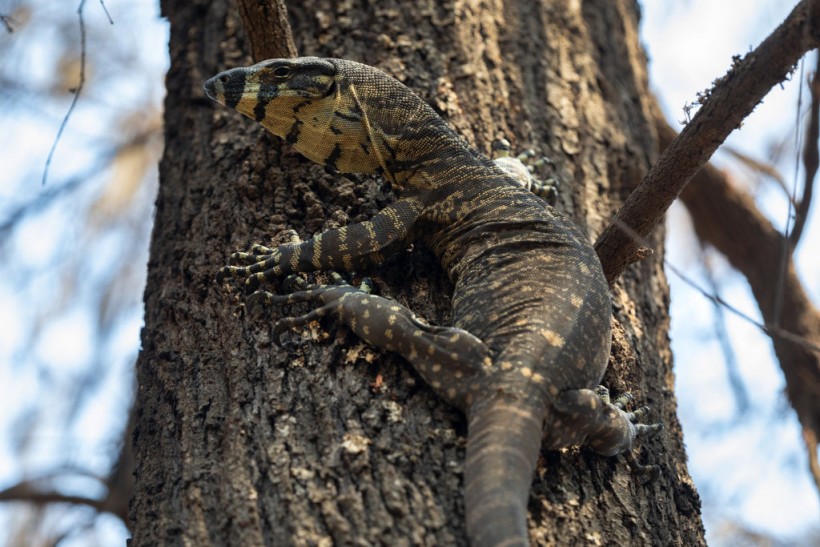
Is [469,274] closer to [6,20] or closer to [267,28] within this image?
[267,28]

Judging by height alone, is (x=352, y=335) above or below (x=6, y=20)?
below

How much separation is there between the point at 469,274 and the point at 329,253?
2.53 ft

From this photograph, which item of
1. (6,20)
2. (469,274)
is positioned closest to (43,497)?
(6,20)

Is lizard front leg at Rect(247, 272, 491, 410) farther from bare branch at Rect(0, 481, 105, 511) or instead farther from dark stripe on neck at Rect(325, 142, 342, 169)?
bare branch at Rect(0, 481, 105, 511)

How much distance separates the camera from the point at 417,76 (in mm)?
6109

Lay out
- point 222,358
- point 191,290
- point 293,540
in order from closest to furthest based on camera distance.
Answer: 1. point 293,540
2. point 222,358
3. point 191,290

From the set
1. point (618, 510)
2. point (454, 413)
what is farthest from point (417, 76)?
point (618, 510)

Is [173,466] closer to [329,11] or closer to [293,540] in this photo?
[293,540]

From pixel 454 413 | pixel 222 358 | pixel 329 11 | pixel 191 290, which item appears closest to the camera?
pixel 454 413

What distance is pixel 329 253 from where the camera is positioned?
4805 millimetres

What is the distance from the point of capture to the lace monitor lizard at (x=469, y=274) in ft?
12.8

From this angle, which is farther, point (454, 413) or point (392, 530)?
point (454, 413)

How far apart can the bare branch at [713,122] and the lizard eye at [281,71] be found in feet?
6.73

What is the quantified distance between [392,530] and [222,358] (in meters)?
1.47
